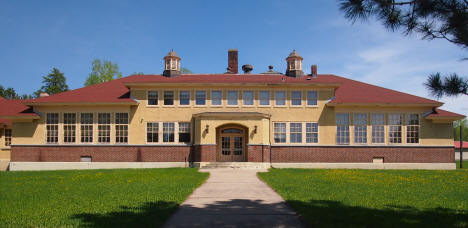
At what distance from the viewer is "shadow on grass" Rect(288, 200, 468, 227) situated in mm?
7266

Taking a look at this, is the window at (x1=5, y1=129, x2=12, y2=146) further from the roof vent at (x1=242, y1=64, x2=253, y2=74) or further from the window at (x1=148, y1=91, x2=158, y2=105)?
the roof vent at (x1=242, y1=64, x2=253, y2=74)

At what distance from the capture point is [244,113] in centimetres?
2422

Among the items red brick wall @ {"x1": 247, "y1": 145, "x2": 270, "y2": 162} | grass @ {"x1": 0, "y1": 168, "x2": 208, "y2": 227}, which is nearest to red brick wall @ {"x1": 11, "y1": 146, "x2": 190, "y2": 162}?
red brick wall @ {"x1": 247, "y1": 145, "x2": 270, "y2": 162}

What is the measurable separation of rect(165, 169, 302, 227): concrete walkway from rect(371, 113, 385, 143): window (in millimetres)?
15670

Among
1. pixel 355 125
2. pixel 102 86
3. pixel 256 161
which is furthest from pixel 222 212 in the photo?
pixel 102 86

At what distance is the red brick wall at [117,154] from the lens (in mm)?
25094

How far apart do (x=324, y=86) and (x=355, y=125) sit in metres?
3.32

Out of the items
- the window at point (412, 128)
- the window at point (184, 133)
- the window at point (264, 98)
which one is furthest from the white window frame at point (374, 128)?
the window at point (184, 133)

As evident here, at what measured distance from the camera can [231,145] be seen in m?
25.5

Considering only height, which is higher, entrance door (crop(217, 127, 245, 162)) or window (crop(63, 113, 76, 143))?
window (crop(63, 113, 76, 143))

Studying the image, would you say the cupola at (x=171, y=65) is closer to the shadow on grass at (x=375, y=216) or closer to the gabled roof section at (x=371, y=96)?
the gabled roof section at (x=371, y=96)

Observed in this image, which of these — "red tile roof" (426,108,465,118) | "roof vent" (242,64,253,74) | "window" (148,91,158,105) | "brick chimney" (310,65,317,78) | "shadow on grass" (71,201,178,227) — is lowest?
"shadow on grass" (71,201,178,227)

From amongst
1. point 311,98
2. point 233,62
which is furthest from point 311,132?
point 233,62

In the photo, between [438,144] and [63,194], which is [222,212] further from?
[438,144]
